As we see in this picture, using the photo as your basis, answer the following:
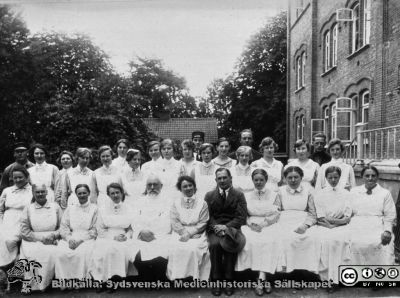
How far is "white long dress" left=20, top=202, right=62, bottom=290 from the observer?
429cm

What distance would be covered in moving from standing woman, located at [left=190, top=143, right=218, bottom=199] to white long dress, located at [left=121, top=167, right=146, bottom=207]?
2.25ft

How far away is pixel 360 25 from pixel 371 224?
7501mm

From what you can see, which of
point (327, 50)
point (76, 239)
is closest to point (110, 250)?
point (76, 239)

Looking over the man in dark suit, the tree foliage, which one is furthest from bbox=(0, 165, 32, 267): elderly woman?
the tree foliage

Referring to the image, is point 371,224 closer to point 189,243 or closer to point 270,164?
point 270,164

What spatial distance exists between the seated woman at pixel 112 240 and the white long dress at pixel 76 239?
71mm

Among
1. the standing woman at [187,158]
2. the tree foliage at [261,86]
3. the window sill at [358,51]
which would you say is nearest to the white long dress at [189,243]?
the standing woman at [187,158]

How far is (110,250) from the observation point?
434 cm

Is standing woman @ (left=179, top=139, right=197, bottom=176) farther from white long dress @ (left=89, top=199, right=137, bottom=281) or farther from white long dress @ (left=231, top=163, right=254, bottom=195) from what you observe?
white long dress @ (left=89, top=199, right=137, bottom=281)

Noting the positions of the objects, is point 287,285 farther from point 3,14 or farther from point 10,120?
point 10,120

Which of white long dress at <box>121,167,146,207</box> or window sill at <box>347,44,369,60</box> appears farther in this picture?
window sill at <box>347,44,369,60</box>

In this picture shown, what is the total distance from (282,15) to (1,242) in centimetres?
2039

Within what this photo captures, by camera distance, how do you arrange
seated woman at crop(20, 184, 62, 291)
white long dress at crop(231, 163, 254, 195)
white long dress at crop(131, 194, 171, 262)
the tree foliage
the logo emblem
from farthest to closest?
1. the tree foliage
2. white long dress at crop(231, 163, 254, 195)
3. white long dress at crop(131, 194, 171, 262)
4. seated woman at crop(20, 184, 62, 291)
5. the logo emblem

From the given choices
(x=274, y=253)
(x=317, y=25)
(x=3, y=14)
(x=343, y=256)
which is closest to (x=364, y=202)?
(x=343, y=256)
